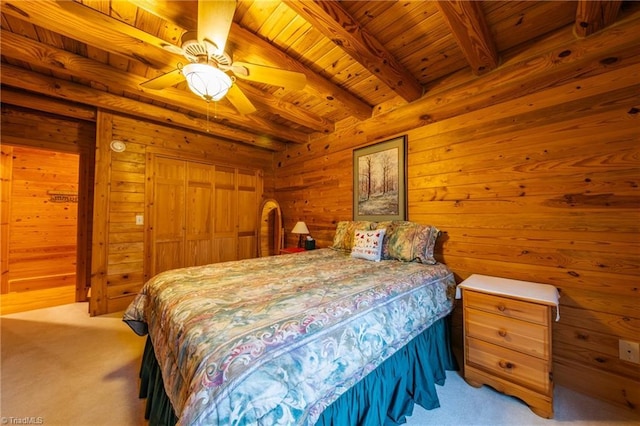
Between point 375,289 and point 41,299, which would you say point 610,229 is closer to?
point 375,289

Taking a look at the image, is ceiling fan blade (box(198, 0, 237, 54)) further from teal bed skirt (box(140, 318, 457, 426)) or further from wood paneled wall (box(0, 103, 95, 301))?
wood paneled wall (box(0, 103, 95, 301))

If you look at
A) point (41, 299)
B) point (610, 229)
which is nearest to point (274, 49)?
point (610, 229)

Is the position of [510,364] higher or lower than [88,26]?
lower

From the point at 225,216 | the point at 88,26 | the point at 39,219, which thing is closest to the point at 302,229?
the point at 225,216

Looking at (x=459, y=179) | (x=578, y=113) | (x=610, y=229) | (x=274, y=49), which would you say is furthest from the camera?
(x=459, y=179)

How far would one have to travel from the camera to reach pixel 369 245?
2414 millimetres

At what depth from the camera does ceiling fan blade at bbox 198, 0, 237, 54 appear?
47.2 inches

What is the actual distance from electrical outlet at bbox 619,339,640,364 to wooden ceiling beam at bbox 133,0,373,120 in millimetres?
2905

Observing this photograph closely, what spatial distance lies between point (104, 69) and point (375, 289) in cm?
319

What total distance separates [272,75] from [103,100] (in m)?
2.38

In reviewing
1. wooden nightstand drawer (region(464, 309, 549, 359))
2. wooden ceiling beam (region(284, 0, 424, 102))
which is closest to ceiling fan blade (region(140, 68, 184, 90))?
wooden ceiling beam (region(284, 0, 424, 102))

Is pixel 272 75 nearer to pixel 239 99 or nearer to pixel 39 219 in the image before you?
pixel 239 99

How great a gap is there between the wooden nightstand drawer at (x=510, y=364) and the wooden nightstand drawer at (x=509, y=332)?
0.04m

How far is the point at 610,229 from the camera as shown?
62.2 inches
